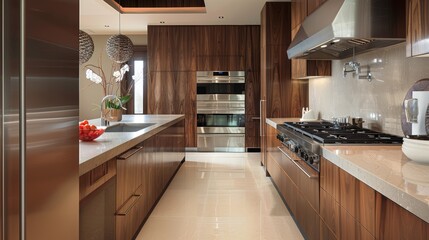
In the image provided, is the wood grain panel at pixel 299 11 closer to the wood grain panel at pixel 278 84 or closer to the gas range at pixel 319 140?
the wood grain panel at pixel 278 84

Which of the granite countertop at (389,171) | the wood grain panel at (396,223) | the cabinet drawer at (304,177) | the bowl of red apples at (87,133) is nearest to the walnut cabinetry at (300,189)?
the cabinet drawer at (304,177)

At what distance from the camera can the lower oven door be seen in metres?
7.49

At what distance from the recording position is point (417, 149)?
1560 millimetres

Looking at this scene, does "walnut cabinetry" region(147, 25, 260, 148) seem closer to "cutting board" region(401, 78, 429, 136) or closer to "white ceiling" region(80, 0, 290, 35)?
"white ceiling" region(80, 0, 290, 35)

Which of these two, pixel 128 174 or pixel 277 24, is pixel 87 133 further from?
pixel 277 24

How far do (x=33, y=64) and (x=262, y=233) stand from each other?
2.50 meters

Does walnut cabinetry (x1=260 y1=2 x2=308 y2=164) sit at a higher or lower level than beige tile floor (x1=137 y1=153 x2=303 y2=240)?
higher

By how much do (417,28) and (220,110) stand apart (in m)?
5.74

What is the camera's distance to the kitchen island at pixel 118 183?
1791 mm

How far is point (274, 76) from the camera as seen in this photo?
216 inches

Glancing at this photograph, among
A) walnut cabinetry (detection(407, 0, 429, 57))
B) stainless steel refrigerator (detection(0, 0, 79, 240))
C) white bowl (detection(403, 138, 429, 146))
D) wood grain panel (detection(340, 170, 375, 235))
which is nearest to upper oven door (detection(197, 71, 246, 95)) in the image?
walnut cabinetry (detection(407, 0, 429, 57))

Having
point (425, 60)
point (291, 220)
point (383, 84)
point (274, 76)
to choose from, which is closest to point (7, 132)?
point (425, 60)

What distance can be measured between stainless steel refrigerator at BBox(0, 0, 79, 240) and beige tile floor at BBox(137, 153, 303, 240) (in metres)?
1.97

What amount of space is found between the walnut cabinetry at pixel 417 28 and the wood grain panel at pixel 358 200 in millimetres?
707
